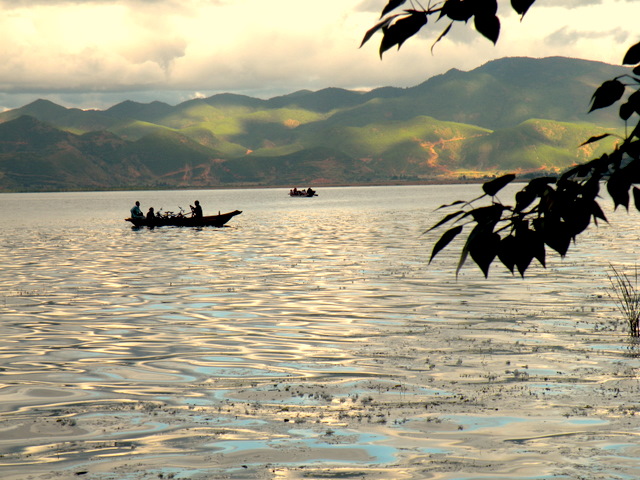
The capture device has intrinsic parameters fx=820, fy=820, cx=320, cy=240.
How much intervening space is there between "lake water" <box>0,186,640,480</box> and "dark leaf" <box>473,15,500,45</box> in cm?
587

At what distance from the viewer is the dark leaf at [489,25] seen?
424cm

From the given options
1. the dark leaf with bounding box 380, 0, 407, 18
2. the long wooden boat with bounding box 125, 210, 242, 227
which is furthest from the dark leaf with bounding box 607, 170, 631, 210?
the long wooden boat with bounding box 125, 210, 242, 227

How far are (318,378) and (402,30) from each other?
10.1 metres

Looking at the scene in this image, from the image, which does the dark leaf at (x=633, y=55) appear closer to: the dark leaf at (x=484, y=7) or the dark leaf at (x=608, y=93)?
the dark leaf at (x=608, y=93)

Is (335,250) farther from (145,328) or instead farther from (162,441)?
(162,441)

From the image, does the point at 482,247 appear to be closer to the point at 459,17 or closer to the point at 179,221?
the point at 459,17

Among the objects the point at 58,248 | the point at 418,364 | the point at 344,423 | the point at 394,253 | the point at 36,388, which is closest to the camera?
the point at 344,423

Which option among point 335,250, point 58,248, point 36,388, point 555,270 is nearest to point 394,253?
point 335,250

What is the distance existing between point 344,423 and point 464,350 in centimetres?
566

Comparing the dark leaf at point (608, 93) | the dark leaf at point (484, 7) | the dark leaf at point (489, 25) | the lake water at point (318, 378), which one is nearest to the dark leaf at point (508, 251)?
the dark leaf at point (608, 93)

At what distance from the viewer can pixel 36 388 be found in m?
13.4

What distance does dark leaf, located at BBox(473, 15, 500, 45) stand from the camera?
13.9 ft

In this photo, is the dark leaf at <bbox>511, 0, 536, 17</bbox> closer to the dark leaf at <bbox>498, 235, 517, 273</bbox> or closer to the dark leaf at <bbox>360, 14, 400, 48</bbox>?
the dark leaf at <bbox>360, 14, 400, 48</bbox>

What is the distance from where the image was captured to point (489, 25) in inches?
167
